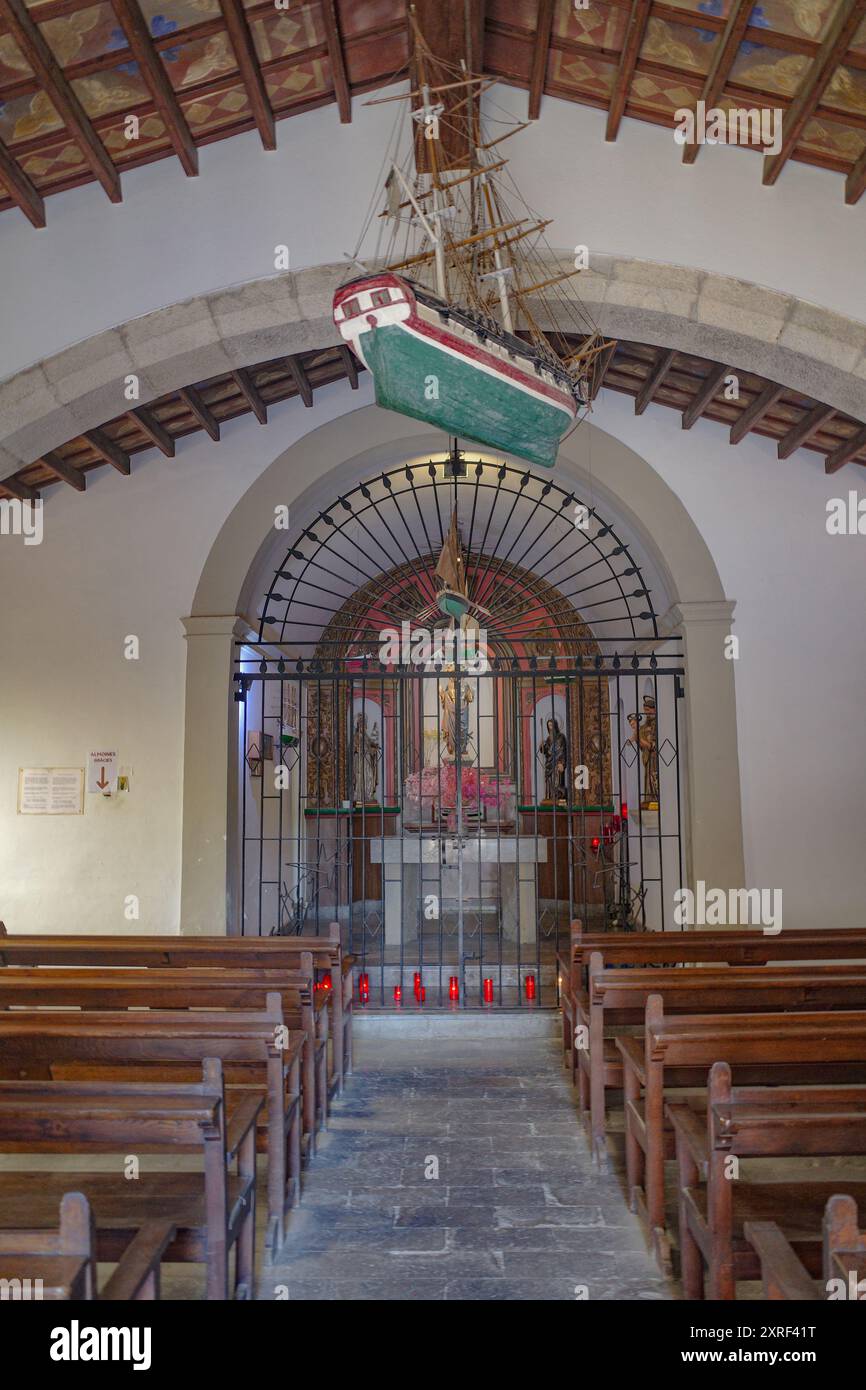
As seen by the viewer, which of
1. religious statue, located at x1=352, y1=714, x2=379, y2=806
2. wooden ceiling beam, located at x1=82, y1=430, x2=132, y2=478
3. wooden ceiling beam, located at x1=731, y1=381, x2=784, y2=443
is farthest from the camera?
religious statue, located at x1=352, y1=714, x2=379, y2=806

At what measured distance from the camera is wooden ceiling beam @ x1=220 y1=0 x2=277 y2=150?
164 inches

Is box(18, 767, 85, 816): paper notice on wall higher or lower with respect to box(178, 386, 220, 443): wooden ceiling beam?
lower

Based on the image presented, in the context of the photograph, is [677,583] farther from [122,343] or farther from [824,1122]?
[824,1122]

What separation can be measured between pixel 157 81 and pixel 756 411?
156 inches

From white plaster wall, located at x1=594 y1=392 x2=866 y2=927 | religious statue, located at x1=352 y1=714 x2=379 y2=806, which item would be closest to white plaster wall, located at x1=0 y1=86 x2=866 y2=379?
white plaster wall, located at x1=594 y1=392 x2=866 y2=927

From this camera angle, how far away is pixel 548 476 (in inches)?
323

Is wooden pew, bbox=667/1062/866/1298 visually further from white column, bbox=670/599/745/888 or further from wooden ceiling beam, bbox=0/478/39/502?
wooden ceiling beam, bbox=0/478/39/502

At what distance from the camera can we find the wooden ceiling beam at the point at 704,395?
6289 millimetres

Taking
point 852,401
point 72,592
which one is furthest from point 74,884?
point 852,401

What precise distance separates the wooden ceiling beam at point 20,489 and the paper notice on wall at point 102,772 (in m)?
1.88

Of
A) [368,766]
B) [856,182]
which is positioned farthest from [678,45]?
[368,766]

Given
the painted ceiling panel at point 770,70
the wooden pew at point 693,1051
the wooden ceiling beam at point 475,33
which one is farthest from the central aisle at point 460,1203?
the wooden ceiling beam at point 475,33

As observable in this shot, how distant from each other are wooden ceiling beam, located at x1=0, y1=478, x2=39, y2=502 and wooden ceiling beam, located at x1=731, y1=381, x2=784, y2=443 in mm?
4917
